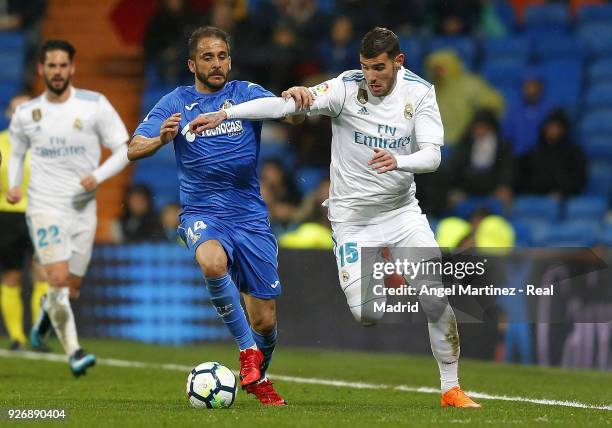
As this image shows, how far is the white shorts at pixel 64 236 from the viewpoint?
1242cm

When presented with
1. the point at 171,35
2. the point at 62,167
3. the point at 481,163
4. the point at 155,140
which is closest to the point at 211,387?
the point at 155,140

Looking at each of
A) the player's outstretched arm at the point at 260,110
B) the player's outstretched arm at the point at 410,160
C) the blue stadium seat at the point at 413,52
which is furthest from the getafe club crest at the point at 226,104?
the blue stadium seat at the point at 413,52

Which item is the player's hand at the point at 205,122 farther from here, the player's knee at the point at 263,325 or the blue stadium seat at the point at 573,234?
the blue stadium seat at the point at 573,234

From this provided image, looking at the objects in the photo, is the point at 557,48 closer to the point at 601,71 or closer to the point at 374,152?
the point at 601,71

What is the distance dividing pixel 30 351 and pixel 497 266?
194 inches

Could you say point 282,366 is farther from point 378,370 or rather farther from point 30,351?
point 30,351

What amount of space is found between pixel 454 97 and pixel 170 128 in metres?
9.91

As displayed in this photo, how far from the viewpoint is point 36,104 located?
12.7 m

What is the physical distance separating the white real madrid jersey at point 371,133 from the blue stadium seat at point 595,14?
1100 centimetres

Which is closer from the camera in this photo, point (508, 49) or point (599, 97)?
point (599, 97)

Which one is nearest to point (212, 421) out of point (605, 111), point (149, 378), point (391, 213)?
point (391, 213)

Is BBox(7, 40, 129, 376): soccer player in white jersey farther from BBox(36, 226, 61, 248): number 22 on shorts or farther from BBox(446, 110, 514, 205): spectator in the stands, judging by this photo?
BBox(446, 110, 514, 205): spectator in the stands

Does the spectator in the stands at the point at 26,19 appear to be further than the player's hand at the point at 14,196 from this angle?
Yes

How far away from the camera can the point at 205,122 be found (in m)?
9.38
